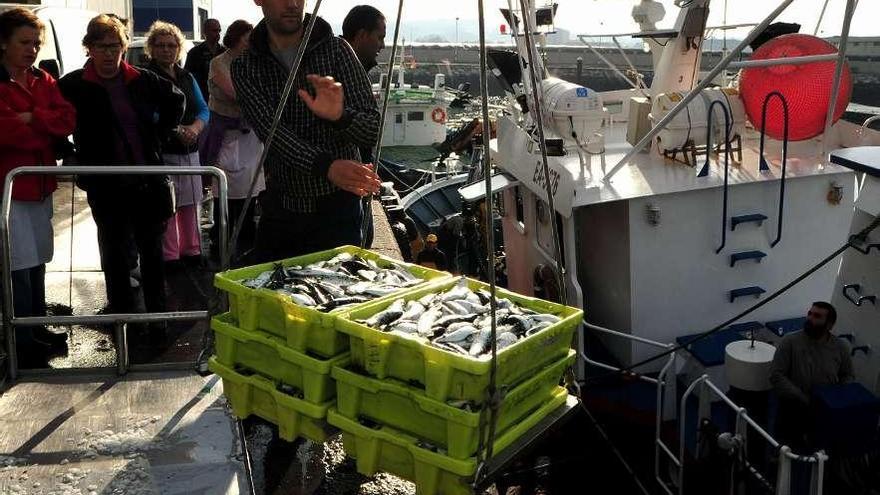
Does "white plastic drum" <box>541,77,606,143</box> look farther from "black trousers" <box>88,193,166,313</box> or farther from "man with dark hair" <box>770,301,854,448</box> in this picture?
"black trousers" <box>88,193,166,313</box>

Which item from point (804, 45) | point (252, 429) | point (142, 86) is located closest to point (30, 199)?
point (142, 86)

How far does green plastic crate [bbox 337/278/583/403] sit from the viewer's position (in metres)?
2.75

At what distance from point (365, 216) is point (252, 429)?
55.6 inches

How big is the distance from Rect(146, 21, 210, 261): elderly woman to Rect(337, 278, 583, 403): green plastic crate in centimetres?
334

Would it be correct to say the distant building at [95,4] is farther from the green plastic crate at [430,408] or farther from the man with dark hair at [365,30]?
the green plastic crate at [430,408]

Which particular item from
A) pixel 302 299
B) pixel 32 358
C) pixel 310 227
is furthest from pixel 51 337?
pixel 302 299

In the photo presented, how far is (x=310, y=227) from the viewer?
14.4 ft

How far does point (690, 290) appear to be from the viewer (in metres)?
6.92

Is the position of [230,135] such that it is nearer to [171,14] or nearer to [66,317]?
[66,317]

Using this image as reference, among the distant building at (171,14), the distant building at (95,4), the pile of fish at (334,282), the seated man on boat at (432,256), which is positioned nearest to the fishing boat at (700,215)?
the pile of fish at (334,282)

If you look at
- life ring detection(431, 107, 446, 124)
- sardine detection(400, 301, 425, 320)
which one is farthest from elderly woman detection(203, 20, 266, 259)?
life ring detection(431, 107, 446, 124)

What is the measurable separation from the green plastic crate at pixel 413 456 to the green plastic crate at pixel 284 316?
281mm

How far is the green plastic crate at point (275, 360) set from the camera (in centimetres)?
314

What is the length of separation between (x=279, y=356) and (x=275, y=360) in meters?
0.05
